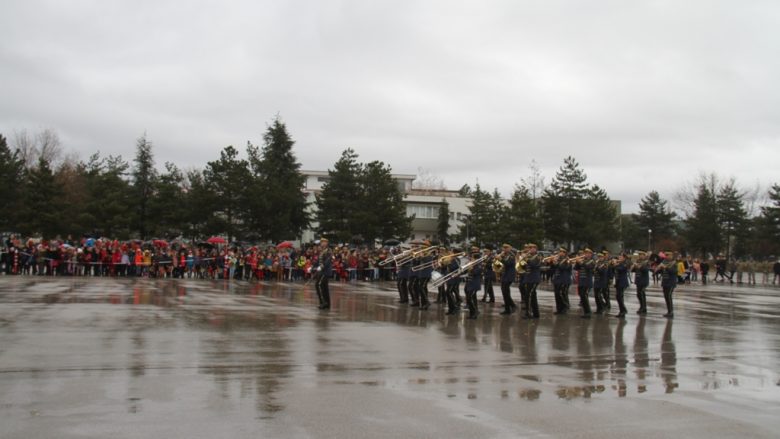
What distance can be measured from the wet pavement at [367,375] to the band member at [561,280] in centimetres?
163

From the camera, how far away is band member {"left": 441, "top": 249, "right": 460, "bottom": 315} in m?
18.1

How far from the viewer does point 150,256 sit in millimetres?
32000

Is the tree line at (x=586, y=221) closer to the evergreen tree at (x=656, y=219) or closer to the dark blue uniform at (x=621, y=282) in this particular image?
the evergreen tree at (x=656, y=219)

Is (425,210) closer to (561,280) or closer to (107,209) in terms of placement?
(107,209)

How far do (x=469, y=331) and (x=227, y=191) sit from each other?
41.4 m

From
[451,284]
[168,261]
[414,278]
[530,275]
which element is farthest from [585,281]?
[168,261]

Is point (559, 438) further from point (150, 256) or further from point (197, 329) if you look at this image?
point (150, 256)

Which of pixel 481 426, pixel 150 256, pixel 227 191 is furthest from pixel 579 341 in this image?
pixel 227 191

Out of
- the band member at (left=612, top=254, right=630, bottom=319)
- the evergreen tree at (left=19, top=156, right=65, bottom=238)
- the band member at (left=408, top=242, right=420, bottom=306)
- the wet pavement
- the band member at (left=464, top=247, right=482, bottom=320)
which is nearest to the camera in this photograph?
the wet pavement

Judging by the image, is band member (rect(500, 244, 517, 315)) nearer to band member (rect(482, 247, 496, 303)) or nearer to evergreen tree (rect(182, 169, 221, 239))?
band member (rect(482, 247, 496, 303))

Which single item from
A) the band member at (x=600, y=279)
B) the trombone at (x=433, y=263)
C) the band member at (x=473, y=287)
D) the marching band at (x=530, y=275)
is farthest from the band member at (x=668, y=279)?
the trombone at (x=433, y=263)

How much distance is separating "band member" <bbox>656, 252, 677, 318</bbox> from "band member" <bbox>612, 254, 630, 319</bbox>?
1032mm

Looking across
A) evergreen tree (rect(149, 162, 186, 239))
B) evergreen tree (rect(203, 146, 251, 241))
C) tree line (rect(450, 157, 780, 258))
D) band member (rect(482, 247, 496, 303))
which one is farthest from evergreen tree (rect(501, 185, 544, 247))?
band member (rect(482, 247, 496, 303))

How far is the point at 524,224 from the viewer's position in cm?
5953
